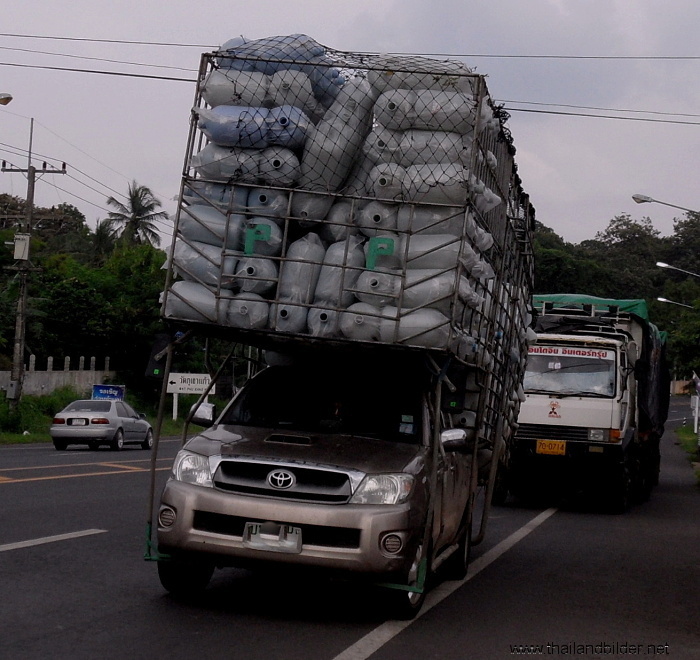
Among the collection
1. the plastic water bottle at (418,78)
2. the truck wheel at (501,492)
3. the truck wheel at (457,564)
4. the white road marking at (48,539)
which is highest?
the plastic water bottle at (418,78)

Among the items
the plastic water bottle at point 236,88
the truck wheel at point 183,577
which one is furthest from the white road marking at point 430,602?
the plastic water bottle at point 236,88

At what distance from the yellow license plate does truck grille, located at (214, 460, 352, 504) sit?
9.86 meters

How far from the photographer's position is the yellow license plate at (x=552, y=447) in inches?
648

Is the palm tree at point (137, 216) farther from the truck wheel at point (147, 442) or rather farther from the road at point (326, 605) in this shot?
the road at point (326, 605)

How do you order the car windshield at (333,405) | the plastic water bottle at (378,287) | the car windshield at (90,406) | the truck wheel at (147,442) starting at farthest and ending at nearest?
the truck wheel at (147,442) < the car windshield at (90,406) < the car windshield at (333,405) < the plastic water bottle at (378,287)

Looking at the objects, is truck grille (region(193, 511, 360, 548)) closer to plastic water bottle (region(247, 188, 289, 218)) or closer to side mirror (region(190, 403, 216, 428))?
side mirror (region(190, 403, 216, 428))

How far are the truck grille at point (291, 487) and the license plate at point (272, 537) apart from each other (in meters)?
0.21

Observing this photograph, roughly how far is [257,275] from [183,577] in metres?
2.14

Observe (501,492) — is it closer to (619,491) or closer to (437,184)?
(619,491)

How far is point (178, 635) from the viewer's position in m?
6.57

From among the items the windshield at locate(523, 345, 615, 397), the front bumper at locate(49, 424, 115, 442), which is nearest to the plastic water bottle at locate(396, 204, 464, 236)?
the windshield at locate(523, 345, 615, 397)

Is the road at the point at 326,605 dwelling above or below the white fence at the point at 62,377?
above

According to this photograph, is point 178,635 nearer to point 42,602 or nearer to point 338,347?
point 42,602

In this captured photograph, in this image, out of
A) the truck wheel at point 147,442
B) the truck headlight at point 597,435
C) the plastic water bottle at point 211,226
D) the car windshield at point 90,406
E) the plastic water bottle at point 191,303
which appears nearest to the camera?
the plastic water bottle at point 191,303
